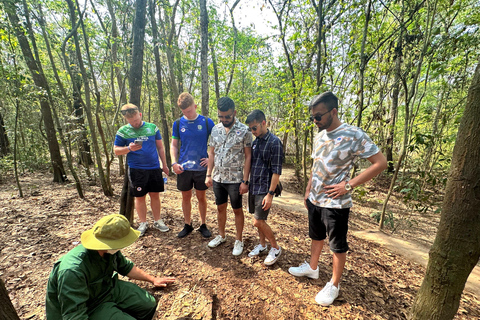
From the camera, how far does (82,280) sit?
157cm

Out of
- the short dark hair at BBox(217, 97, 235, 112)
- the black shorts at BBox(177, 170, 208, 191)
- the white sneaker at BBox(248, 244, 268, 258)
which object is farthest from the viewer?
the black shorts at BBox(177, 170, 208, 191)

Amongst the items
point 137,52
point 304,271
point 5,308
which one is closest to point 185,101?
point 137,52

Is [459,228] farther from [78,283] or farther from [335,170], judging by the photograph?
[78,283]

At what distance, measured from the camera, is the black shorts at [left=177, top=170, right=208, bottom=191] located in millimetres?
3359

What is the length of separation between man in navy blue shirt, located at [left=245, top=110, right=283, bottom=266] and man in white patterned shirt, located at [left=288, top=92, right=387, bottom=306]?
49 cm

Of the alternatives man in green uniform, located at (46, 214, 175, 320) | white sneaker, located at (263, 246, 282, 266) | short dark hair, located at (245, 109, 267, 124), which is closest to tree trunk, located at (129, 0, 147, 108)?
short dark hair, located at (245, 109, 267, 124)

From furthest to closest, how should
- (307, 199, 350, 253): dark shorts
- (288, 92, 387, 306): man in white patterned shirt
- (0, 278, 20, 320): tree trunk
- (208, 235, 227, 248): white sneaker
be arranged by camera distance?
1. (208, 235, 227, 248): white sneaker
2. (307, 199, 350, 253): dark shorts
3. (288, 92, 387, 306): man in white patterned shirt
4. (0, 278, 20, 320): tree trunk

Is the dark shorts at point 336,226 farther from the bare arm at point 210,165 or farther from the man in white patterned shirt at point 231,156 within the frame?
the bare arm at point 210,165

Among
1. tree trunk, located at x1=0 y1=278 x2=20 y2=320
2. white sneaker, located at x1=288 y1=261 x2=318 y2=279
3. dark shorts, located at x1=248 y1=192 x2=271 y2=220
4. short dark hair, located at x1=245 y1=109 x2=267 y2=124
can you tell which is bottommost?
white sneaker, located at x1=288 y1=261 x2=318 y2=279

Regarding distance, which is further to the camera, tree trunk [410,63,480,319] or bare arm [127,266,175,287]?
bare arm [127,266,175,287]

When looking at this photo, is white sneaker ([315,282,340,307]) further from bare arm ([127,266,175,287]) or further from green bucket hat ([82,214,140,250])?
green bucket hat ([82,214,140,250])

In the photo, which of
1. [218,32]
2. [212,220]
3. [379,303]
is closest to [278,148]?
[379,303]

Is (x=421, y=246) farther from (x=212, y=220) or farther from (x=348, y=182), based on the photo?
(x=212, y=220)

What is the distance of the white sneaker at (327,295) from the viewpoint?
7.32ft
